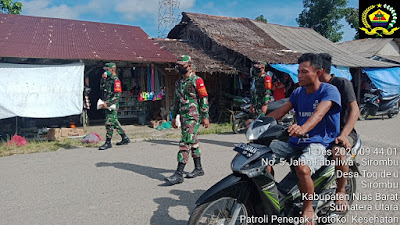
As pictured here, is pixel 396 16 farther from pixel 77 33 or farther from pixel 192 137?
pixel 77 33

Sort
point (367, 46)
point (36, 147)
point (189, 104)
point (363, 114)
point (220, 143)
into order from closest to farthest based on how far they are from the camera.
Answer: point (189, 104), point (36, 147), point (220, 143), point (363, 114), point (367, 46)

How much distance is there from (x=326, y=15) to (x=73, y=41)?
22830 millimetres

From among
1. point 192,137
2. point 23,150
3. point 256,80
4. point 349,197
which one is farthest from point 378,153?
point 23,150

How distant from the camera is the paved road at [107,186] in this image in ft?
11.5

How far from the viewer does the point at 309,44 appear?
16.8 m

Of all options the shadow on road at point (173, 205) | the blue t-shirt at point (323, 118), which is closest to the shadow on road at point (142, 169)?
the shadow on road at point (173, 205)

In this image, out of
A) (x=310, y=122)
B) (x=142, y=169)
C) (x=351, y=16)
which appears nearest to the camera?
(x=310, y=122)

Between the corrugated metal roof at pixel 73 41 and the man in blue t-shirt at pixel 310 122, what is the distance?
26.3 ft

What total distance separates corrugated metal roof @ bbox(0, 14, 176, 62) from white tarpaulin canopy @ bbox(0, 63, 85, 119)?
403mm

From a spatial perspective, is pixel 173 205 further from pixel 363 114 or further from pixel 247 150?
pixel 363 114

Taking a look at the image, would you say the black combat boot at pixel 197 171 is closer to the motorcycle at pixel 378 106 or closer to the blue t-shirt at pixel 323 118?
the blue t-shirt at pixel 323 118

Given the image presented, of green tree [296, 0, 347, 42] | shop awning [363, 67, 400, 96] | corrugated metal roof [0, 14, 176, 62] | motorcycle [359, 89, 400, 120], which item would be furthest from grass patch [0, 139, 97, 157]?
green tree [296, 0, 347, 42]

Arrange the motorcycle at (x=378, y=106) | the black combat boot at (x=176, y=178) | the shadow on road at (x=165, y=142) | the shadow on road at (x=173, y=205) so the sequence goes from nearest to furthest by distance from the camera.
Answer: the shadow on road at (x=173, y=205) < the black combat boot at (x=176, y=178) < the shadow on road at (x=165, y=142) < the motorcycle at (x=378, y=106)

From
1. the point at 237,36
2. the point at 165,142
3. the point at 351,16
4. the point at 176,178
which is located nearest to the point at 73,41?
the point at 165,142
